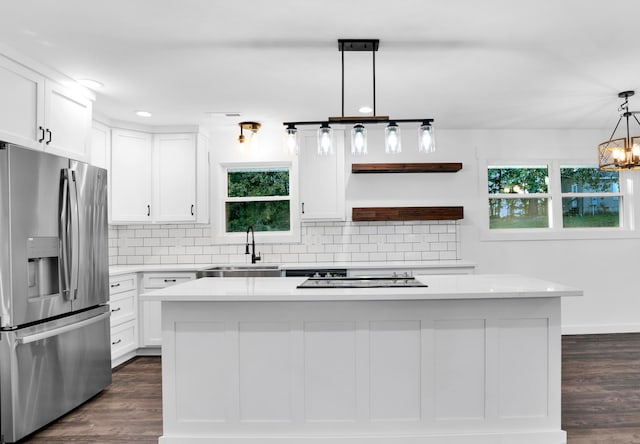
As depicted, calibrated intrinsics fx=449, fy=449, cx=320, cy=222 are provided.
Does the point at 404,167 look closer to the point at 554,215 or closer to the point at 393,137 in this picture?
the point at 554,215

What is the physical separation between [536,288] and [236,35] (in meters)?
2.25

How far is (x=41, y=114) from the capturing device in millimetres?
3076

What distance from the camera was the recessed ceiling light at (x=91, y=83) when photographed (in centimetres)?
344

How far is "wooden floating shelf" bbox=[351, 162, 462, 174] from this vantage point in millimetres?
4918

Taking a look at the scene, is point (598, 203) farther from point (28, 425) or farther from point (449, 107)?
point (28, 425)

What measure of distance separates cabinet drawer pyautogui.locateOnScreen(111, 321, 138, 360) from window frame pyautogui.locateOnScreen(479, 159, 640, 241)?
391 cm

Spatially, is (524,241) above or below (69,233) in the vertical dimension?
below

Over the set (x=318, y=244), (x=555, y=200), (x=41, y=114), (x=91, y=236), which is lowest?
(x=318, y=244)

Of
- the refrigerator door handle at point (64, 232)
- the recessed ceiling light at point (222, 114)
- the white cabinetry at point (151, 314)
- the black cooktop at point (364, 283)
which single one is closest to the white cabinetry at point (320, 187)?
the recessed ceiling light at point (222, 114)

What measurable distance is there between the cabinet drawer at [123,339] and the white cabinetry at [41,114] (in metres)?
1.60

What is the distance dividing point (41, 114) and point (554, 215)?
5.23m

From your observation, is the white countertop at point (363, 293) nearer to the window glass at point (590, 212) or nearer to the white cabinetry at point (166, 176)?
the white cabinetry at point (166, 176)

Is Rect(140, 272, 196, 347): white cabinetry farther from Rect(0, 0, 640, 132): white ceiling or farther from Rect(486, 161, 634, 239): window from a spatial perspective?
Rect(486, 161, 634, 239): window

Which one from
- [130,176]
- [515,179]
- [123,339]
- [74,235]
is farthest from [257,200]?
[515,179]
